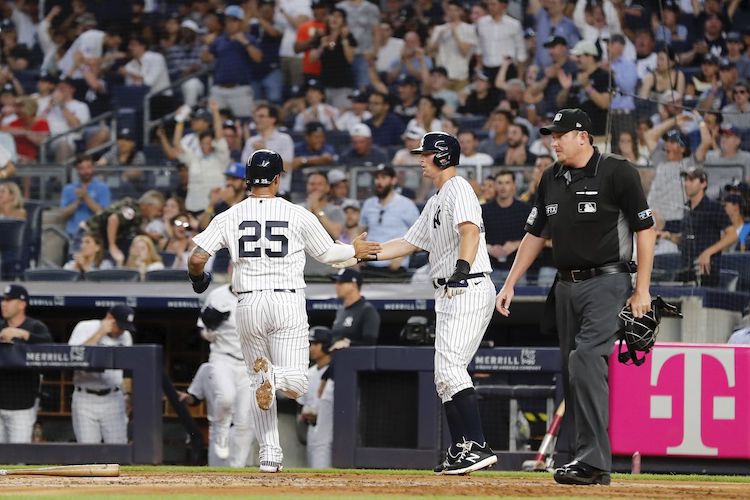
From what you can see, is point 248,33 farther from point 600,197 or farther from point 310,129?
point 600,197

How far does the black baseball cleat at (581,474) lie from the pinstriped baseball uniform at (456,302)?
77cm

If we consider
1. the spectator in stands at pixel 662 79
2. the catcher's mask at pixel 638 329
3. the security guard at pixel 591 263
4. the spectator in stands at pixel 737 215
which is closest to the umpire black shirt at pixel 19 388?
the security guard at pixel 591 263

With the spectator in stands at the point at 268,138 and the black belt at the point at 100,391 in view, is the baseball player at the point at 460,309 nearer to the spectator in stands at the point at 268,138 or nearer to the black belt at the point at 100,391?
the black belt at the point at 100,391

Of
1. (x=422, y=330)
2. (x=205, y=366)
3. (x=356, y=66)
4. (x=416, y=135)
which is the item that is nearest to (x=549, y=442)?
(x=422, y=330)

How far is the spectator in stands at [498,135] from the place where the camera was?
40.8ft

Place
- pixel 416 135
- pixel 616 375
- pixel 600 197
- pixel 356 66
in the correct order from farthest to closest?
1. pixel 356 66
2. pixel 416 135
3. pixel 616 375
4. pixel 600 197

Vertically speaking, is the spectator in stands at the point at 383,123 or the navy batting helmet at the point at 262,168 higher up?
the spectator in stands at the point at 383,123

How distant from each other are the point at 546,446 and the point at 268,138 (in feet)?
18.8

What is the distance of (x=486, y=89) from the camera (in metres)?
13.4

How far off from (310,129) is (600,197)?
7622 millimetres

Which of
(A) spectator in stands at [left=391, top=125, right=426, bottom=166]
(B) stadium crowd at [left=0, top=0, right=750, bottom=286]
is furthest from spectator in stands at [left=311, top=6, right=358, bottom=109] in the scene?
(A) spectator in stands at [left=391, top=125, right=426, bottom=166]

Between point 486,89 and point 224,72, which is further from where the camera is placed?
point 224,72

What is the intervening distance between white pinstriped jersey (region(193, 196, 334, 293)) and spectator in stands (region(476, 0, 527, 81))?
7280 mm

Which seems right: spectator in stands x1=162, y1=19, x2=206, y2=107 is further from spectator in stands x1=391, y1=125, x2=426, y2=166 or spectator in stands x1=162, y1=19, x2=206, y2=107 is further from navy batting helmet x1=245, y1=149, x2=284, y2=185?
navy batting helmet x1=245, y1=149, x2=284, y2=185
